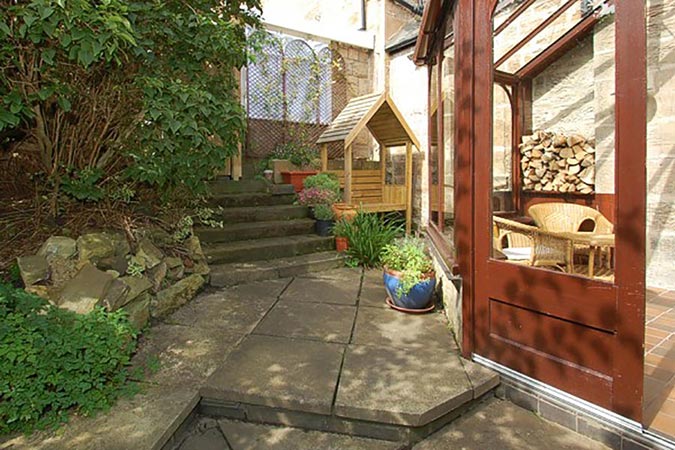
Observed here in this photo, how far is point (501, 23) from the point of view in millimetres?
3029

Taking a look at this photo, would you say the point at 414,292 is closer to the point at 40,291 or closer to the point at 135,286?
the point at 135,286

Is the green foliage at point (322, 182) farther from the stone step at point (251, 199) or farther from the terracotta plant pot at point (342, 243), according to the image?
the terracotta plant pot at point (342, 243)

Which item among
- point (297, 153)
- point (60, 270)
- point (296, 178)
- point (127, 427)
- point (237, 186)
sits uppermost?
point (297, 153)

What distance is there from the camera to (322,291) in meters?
4.10

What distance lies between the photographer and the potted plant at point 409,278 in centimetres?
348

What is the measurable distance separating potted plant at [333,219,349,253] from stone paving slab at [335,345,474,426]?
2.43 meters

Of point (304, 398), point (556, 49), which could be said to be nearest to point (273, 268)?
point (304, 398)

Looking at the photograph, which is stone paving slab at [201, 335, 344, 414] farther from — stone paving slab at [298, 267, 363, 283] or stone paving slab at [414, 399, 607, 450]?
stone paving slab at [298, 267, 363, 283]

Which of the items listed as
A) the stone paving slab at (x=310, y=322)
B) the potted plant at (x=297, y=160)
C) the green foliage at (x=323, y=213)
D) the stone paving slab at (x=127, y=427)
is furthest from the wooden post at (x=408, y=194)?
the stone paving slab at (x=127, y=427)

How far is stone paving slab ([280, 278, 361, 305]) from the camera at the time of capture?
384cm

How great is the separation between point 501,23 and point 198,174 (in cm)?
250

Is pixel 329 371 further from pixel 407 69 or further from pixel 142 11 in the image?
pixel 407 69

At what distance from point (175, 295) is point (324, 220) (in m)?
2.30

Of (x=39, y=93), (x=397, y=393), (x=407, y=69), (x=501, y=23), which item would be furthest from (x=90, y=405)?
(x=407, y=69)
